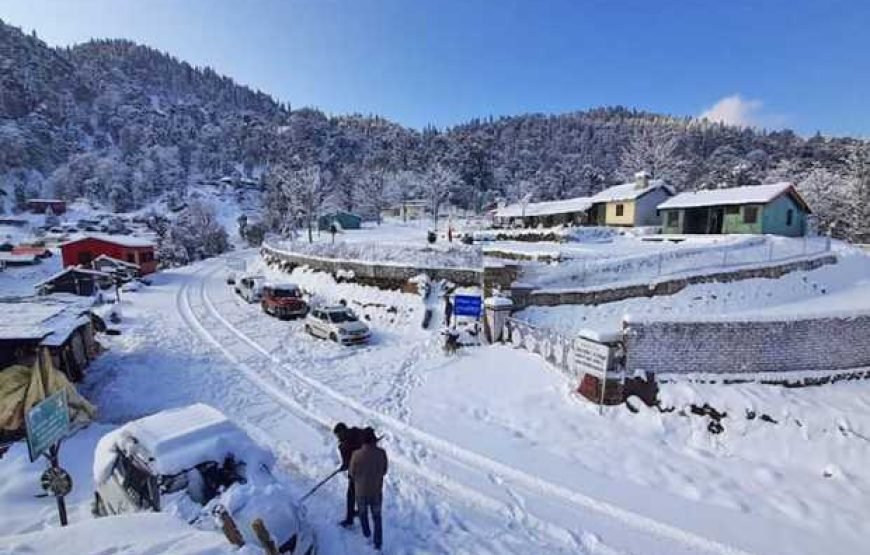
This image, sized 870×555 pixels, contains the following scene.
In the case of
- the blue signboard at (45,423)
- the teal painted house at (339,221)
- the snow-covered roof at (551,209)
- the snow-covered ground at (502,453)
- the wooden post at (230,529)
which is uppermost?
the snow-covered roof at (551,209)

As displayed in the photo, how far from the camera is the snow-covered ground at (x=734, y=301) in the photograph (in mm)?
16312

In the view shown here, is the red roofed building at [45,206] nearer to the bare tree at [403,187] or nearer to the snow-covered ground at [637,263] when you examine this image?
the bare tree at [403,187]

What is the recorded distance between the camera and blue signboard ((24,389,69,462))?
5.23 meters

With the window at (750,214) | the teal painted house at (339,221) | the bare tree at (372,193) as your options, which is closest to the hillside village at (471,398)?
the window at (750,214)

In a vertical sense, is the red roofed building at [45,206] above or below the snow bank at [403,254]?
above

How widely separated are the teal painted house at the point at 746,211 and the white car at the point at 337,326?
2778 cm

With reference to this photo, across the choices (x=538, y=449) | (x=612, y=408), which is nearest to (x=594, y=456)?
(x=538, y=449)

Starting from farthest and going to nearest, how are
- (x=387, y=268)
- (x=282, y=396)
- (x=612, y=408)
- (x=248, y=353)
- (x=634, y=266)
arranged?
(x=387, y=268) < (x=634, y=266) < (x=248, y=353) < (x=282, y=396) < (x=612, y=408)

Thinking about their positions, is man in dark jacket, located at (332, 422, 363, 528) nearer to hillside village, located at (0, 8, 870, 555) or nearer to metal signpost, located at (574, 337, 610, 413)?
hillside village, located at (0, 8, 870, 555)

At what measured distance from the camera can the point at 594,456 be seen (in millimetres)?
9062

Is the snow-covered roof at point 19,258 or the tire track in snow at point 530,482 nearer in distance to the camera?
the tire track in snow at point 530,482

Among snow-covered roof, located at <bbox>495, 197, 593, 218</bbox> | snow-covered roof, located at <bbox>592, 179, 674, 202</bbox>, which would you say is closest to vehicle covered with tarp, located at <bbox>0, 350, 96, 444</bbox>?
snow-covered roof, located at <bbox>592, 179, 674, 202</bbox>

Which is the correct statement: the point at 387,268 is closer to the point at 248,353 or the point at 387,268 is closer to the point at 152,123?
the point at 248,353

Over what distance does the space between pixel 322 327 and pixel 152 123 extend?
491 feet
